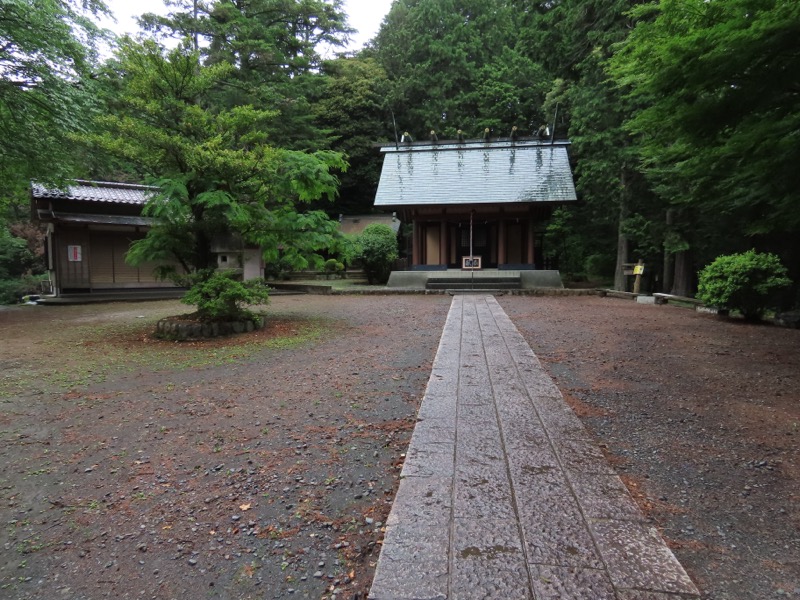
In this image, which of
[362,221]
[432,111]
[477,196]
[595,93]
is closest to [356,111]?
[432,111]

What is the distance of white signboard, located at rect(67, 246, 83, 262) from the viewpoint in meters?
15.1

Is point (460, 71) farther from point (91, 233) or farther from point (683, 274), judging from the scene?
point (91, 233)

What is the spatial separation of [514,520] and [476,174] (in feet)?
61.0

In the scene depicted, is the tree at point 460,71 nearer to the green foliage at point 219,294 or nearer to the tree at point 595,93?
the tree at point 595,93

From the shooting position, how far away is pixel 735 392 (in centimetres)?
417

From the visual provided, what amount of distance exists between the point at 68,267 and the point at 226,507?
657 inches

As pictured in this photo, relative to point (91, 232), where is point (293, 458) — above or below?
below

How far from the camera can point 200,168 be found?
6957 mm

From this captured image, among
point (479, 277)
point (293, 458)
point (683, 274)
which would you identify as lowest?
point (293, 458)

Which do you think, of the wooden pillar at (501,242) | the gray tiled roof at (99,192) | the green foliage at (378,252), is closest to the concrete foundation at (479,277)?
the wooden pillar at (501,242)

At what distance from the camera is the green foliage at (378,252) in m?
18.9

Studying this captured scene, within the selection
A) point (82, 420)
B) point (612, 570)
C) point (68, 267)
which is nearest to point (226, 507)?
point (612, 570)

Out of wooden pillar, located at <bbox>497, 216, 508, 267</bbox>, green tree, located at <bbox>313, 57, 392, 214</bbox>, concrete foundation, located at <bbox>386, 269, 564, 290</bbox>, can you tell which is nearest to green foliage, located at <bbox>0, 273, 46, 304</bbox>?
concrete foundation, located at <bbox>386, 269, 564, 290</bbox>

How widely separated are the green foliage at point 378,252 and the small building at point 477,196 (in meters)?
1.07
